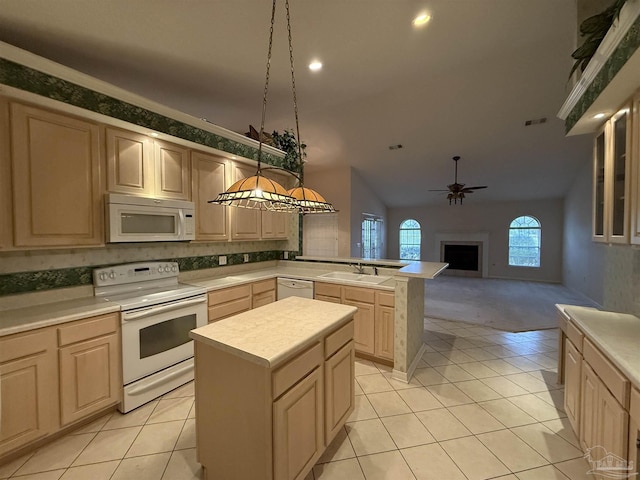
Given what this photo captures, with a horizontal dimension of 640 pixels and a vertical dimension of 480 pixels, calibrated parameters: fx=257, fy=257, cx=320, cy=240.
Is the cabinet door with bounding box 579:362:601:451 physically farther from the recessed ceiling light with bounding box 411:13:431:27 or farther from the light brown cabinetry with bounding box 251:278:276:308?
the light brown cabinetry with bounding box 251:278:276:308

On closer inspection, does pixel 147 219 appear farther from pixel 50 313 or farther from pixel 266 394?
pixel 266 394

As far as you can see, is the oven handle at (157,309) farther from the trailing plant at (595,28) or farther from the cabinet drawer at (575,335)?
the trailing plant at (595,28)

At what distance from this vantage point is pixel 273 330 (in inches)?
59.0

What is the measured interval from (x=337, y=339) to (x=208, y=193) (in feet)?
7.66

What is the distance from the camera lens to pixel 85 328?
188 cm

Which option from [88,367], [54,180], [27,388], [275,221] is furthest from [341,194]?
[27,388]

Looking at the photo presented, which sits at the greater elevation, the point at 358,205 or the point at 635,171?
the point at 358,205

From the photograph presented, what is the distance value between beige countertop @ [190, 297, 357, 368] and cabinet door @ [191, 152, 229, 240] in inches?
63.5

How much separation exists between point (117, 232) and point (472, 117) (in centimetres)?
545

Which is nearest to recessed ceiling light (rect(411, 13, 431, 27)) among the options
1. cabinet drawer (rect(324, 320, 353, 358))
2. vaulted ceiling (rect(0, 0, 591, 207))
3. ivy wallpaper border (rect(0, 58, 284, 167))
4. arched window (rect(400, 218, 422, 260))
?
vaulted ceiling (rect(0, 0, 591, 207))

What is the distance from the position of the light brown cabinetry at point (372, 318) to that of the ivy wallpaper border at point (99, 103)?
2355 mm

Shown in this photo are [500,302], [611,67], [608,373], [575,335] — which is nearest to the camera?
[608,373]

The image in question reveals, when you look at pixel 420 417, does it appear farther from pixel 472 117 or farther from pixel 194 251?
pixel 472 117

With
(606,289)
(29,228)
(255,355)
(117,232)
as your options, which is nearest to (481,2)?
(606,289)
